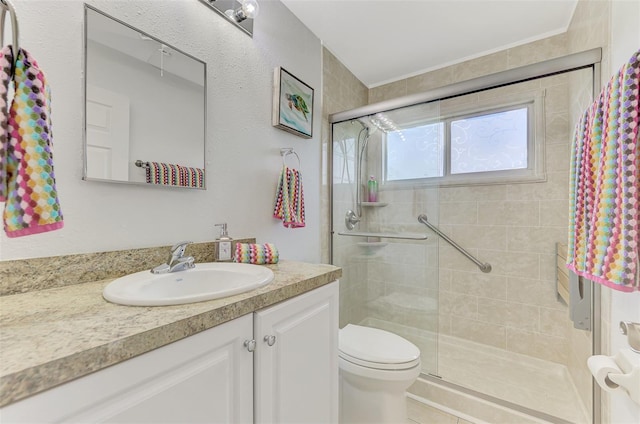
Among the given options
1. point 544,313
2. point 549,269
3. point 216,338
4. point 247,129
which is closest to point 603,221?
point 216,338

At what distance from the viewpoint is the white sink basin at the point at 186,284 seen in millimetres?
653

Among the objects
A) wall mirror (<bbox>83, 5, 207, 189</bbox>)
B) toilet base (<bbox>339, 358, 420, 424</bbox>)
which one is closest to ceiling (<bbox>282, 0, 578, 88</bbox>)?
wall mirror (<bbox>83, 5, 207, 189</bbox>)

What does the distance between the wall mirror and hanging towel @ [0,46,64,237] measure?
0.37 meters

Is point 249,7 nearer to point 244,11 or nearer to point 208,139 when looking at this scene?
point 244,11

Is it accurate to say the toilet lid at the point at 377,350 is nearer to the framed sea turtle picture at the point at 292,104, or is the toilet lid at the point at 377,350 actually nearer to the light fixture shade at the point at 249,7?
the framed sea turtle picture at the point at 292,104

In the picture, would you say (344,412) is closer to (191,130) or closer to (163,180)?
(163,180)

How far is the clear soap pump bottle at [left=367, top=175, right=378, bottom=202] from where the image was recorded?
2.16 m

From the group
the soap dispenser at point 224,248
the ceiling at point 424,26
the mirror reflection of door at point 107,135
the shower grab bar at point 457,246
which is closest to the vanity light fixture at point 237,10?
the ceiling at point 424,26

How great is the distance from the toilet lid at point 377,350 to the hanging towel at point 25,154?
1252 millimetres

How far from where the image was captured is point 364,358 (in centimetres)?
129

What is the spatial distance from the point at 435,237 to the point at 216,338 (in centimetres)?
170

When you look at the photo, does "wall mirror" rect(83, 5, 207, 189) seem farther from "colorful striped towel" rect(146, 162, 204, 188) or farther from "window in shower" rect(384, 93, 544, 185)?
"window in shower" rect(384, 93, 544, 185)

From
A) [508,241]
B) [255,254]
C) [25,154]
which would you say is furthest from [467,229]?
[25,154]

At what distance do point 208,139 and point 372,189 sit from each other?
1342mm
